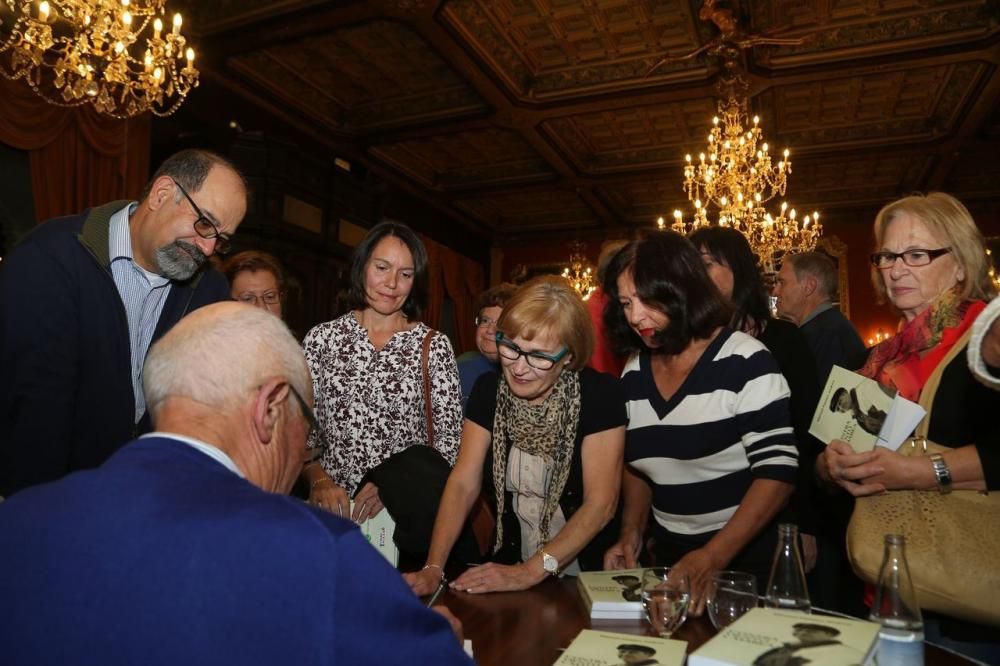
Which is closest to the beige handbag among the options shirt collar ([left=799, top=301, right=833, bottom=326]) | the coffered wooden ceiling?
shirt collar ([left=799, top=301, right=833, bottom=326])

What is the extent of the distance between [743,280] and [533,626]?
1647 mm

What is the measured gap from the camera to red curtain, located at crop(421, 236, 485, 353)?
11422 millimetres

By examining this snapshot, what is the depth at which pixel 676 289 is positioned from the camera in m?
1.92

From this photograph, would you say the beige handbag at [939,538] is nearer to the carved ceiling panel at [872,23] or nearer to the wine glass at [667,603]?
the wine glass at [667,603]

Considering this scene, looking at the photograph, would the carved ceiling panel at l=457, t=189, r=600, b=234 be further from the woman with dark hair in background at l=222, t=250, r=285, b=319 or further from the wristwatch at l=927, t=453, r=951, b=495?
the wristwatch at l=927, t=453, r=951, b=495

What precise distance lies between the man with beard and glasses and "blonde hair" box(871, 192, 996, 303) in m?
1.99

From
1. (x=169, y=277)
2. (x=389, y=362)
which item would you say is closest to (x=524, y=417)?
(x=389, y=362)

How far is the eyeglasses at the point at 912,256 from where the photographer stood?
72.5 inches

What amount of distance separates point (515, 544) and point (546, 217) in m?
10.7

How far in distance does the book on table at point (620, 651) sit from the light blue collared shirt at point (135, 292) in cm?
149

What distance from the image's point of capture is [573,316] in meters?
2.03

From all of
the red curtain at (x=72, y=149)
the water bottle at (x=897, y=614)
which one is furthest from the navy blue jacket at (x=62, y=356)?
the red curtain at (x=72, y=149)

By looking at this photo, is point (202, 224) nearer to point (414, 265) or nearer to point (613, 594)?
point (414, 265)

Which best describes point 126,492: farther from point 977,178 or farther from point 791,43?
point 977,178
